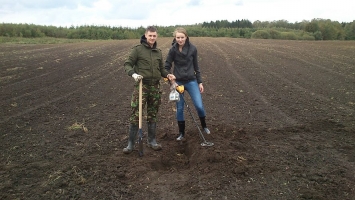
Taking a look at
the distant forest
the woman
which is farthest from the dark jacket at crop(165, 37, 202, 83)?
the distant forest

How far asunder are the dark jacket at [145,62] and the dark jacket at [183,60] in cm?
57

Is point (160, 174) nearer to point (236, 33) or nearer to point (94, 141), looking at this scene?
point (94, 141)

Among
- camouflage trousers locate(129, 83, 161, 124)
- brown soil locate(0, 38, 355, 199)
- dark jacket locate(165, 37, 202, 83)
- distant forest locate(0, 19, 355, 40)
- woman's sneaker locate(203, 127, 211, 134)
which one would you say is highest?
distant forest locate(0, 19, 355, 40)

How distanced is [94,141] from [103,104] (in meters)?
3.03

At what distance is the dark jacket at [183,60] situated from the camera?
5871 millimetres

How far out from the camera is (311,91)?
10.7m

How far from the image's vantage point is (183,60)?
588cm

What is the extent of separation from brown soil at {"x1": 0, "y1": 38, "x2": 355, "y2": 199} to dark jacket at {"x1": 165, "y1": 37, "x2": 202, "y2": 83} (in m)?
1.28

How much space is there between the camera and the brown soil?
14.2ft

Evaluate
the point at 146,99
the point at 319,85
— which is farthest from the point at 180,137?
the point at 319,85

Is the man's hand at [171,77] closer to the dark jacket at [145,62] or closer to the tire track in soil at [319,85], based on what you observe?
the dark jacket at [145,62]

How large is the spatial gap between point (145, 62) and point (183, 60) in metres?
0.89

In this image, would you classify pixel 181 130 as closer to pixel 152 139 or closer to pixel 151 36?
pixel 152 139

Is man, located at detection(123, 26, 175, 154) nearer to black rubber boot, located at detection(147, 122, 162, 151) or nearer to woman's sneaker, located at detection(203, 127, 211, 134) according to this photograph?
black rubber boot, located at detection(147, 122, 162, 151)
